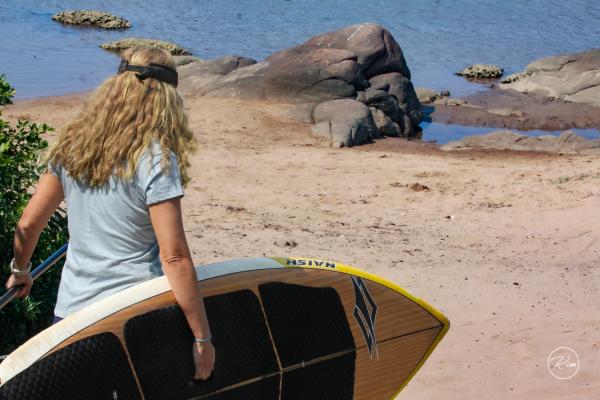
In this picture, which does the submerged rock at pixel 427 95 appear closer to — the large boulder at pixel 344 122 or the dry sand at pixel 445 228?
the large boulder at pixel 344 122

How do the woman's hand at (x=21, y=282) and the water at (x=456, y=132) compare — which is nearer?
the woman's hand at (x=21, y=282)

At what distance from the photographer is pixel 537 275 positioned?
27.2ft

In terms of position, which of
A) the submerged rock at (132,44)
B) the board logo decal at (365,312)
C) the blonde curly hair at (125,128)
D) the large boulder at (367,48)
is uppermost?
the blonde curly hair at (125,128)

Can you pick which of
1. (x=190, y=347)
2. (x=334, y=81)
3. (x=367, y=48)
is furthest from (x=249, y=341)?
(x=367, y=48)

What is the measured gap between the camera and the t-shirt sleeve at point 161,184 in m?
3.15

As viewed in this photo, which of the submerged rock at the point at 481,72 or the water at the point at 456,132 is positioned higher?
the water at the point at 456,132

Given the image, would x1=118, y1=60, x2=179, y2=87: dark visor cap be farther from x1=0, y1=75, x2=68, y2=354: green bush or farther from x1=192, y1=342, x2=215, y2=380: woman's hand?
x1=0, y1=75, x2=68, y2=354: green bush

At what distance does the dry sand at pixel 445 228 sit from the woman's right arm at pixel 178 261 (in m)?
2.72

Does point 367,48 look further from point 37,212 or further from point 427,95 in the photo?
point 37,212

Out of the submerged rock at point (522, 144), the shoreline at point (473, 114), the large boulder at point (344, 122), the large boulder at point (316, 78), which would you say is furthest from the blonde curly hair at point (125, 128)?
Answer: the large boulder at point (316, 78)

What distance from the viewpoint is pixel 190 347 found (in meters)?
3.64

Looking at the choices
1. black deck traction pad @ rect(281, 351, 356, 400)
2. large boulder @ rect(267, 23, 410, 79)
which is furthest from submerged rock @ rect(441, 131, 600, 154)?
black deck traction pad @ rect(281, 351, 356, 400)

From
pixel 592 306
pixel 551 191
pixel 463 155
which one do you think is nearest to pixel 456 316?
pixel 592 306

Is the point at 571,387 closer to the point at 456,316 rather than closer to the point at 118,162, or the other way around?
the point at 456,316
